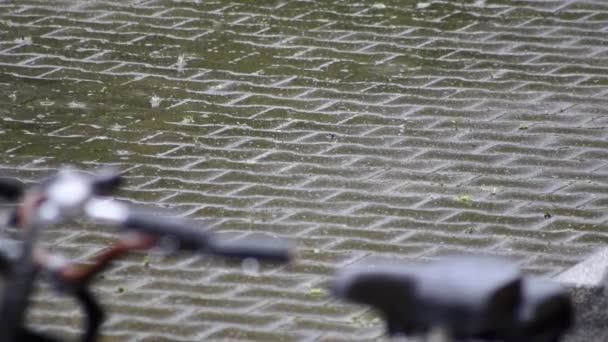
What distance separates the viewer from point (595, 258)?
5.61m

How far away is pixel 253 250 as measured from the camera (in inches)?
99.7

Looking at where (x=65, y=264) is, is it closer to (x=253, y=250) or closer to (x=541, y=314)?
(x=253, y=250)

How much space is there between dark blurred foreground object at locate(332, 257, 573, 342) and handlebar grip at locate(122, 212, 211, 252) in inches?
14.0

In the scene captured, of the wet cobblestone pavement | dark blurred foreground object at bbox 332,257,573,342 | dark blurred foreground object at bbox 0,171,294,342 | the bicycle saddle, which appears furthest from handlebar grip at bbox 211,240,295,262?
the wet cobblestone pavement

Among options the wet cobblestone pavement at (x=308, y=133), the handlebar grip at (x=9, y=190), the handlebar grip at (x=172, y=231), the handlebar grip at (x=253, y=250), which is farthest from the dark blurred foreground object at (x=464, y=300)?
the wet cobblestone pavement at (x=308, y=133)

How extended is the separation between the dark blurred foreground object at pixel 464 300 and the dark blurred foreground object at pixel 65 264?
22cm

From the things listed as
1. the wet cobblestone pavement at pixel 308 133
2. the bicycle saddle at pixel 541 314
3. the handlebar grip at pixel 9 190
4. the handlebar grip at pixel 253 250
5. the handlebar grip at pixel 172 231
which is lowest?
the wet cobblestone pavement at pixel 308 133

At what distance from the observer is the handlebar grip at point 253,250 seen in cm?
253

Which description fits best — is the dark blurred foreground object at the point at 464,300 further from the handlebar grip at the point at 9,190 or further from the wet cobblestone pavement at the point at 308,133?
the wet cobblestone pavement at the point at 308,133

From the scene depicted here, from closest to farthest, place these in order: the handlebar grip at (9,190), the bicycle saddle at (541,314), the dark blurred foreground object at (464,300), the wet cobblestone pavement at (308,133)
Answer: the dark blurred foreground object at (464,300) < the bicycle saddle at (541,314) < the handlebar grip at (9,190) < the wet cobblestone pavement at (308,133)

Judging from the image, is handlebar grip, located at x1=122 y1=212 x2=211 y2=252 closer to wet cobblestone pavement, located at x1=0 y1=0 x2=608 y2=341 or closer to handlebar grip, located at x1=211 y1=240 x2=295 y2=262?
handlebar grip, located at x1=211 y1=240 x2=295 y2=262

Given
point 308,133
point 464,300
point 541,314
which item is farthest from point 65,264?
point 308,133

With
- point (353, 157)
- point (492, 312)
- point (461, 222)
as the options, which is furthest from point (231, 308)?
point (492, 312)

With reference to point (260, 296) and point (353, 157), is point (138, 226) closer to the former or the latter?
point (260, 296)
